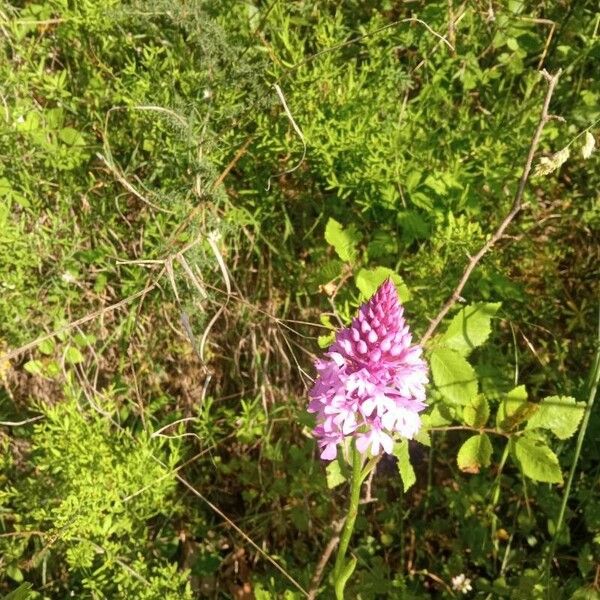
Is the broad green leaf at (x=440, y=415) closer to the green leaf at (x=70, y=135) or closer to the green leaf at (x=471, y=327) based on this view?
the green leaf at (x=471, y=327)

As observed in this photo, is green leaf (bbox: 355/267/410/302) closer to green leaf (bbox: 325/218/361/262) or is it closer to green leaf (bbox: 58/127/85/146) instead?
green leaf (bbox: 325/218/361/262)

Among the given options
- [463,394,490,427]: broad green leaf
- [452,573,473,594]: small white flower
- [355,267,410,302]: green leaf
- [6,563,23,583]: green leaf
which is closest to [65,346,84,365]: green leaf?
[6,563,23,583]: green leaf

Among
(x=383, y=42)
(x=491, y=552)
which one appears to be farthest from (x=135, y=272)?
(x=491, y=552)

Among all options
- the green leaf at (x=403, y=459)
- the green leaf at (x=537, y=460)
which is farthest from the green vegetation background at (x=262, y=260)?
the green leaf at (x=403, y=459)

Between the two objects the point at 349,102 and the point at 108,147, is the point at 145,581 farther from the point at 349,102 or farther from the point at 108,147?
the point at 349,102

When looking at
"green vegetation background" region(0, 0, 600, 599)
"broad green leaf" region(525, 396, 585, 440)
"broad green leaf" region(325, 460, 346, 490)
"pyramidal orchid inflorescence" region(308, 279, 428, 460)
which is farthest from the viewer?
"green vegetation background" region(0, 0, 600, 599)
